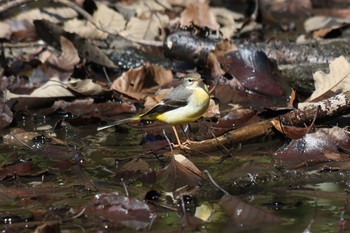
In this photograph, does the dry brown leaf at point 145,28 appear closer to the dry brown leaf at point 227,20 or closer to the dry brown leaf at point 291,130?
the dry brown leaf at point 227,20

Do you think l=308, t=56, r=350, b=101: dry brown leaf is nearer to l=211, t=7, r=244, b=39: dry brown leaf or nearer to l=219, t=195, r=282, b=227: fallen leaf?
l=219, t=195, r=282, b=227: fallen leaf

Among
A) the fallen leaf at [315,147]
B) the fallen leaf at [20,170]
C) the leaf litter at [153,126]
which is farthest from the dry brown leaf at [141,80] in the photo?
the fallen leaf at [315,147]

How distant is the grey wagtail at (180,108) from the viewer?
563 cm

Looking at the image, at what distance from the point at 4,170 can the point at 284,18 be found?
18.8 feet

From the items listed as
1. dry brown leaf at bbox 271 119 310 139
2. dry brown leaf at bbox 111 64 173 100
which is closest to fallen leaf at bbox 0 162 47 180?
dry brown leaf at bbox 271 119 310 139

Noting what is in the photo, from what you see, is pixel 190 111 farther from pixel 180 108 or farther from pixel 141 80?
pixel 141 80

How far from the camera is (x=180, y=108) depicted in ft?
18.7

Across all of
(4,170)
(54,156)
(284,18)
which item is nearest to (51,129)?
(54,156)

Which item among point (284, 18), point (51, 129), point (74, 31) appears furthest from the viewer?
point (284, 18)

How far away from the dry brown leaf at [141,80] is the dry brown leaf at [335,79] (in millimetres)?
1621

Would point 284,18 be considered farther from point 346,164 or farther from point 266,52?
point 346,164

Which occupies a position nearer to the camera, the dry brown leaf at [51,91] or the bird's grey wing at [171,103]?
the bird's grey wing at [171,103]

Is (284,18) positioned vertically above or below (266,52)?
below

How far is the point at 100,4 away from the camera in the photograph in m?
8.77
